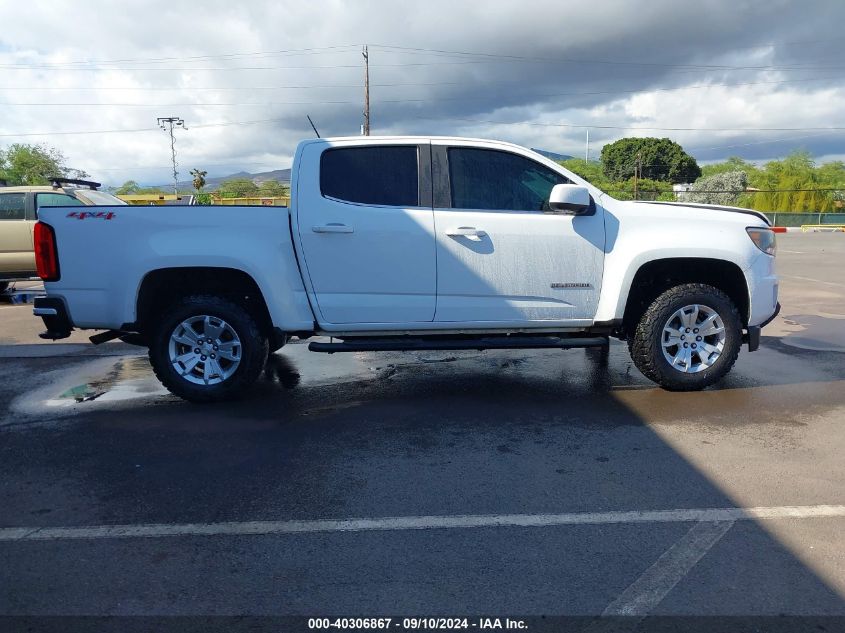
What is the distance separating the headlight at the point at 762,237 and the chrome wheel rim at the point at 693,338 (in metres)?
0.66

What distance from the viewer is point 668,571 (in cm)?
289

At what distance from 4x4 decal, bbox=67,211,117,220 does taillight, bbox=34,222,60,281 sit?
202mm

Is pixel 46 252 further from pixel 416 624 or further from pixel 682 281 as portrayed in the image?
pixel 682 281

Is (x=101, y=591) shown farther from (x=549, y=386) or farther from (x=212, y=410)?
(x=549, y=386)

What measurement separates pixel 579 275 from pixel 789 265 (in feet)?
48.5

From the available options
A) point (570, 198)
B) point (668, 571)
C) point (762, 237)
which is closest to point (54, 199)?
point (570, 198)

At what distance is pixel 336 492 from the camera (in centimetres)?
375

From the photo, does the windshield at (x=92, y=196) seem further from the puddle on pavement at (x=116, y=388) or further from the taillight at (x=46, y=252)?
the taillight at (x=46, y=252)

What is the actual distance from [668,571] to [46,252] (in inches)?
189

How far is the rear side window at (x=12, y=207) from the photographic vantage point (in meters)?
11.9

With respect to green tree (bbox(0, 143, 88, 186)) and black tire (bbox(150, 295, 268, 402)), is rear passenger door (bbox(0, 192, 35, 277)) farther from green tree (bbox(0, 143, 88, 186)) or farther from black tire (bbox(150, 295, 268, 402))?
green tree (bbox(0, 143, 88, 186))

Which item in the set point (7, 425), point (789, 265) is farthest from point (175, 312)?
point (789, 265)

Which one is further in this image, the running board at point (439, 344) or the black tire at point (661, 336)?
the black tire at point (661, 336)

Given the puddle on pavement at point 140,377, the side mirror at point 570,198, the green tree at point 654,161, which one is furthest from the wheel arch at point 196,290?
the green tree at point 654,161
